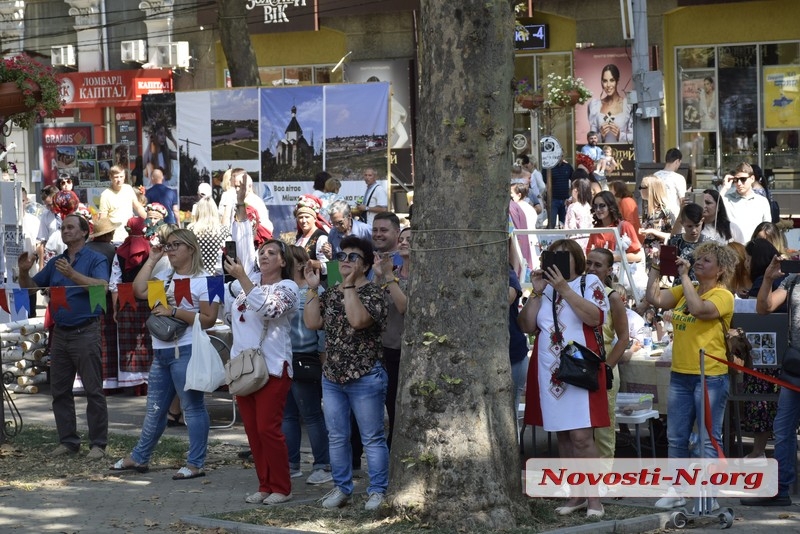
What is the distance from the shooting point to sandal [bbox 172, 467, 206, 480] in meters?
9.58

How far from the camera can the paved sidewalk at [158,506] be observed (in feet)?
25.9

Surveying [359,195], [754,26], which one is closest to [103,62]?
[754,26]

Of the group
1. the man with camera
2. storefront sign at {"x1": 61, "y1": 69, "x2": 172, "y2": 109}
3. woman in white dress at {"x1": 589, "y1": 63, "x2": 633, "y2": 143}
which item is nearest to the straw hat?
the man with camera

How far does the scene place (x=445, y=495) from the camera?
748 cm

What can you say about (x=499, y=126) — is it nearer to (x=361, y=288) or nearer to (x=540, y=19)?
(x=361, y=288)

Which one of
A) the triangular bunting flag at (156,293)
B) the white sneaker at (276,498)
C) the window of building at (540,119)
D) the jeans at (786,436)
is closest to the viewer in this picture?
the jeans at (786,436)

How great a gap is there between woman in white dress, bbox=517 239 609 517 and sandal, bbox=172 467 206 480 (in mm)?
2860

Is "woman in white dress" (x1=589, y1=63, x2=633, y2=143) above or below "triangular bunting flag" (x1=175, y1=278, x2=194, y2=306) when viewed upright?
above

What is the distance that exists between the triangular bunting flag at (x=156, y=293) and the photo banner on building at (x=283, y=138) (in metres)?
6.39

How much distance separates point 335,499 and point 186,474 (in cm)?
174

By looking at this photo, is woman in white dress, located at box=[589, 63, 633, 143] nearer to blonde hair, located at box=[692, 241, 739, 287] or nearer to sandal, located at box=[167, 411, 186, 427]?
sandal, located at box=[167, 411, 186, 427]

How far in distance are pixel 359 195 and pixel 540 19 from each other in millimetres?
12153

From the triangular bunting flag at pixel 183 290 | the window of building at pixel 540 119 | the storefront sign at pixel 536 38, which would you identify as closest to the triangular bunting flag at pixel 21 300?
the triangular bunting flag at pixel 183 290

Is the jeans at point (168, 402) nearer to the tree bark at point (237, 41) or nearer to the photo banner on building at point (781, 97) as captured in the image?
the tree bark at point (237, 41)
